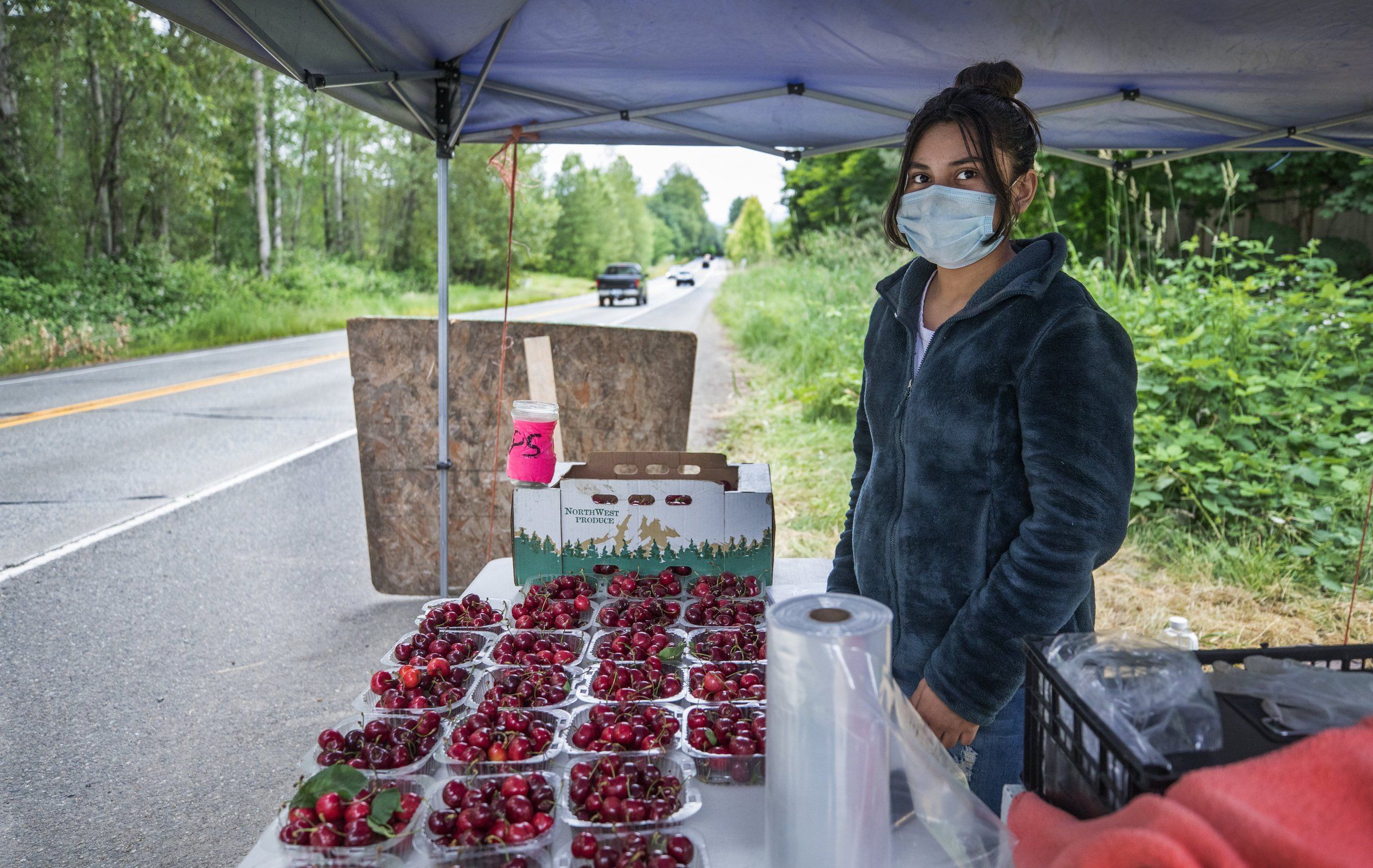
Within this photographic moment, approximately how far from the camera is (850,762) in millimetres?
1135

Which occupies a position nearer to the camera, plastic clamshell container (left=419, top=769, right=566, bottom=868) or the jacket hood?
plastic clamshell container (left=419, top=769, right=566, bottom=868)

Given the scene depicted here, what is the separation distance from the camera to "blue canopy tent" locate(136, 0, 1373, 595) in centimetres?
264

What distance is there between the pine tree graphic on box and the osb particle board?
6.68ft

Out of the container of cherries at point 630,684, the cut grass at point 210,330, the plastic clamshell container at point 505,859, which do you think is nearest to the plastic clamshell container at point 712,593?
the container of cherries at point 630,684

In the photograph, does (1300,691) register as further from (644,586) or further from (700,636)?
(644,586)

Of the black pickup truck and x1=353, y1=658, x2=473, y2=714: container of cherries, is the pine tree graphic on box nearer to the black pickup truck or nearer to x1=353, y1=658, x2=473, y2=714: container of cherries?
x1=353, y1=658, x2=473, y2=714: container of cherries

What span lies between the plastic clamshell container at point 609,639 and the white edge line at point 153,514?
4.95 m

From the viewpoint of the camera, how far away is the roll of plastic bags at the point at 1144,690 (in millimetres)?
1040

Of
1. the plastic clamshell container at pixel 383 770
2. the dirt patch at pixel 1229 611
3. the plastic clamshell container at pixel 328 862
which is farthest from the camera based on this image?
the dirt patch at pixel 1229 611

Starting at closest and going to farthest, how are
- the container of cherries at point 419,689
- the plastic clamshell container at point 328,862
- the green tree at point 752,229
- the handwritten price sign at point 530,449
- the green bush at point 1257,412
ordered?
the plastic clamshell container at point 328,862, the container of cherries at point 419,689, the handwritten price sign at point 530,449, the green bush at point 1257,412, the green tree at point 752,229

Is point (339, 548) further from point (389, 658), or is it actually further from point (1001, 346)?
point (1001, 346)

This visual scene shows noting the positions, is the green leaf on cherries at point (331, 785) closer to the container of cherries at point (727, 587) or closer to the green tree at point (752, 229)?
the container of cherries at point (727, 587)

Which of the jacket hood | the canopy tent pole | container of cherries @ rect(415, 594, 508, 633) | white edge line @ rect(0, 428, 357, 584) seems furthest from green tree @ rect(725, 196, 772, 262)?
the jacket hood

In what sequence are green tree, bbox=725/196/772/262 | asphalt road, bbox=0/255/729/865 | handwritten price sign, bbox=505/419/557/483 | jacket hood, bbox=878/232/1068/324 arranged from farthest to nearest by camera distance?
1. green tree, bbox=725/196/772/262
2. asphalt road, bbox=0/255/729/865
3. handwritten price sign, bbox=505/419/557/483
4. jacket hood, bbox=878/232/1068/324
